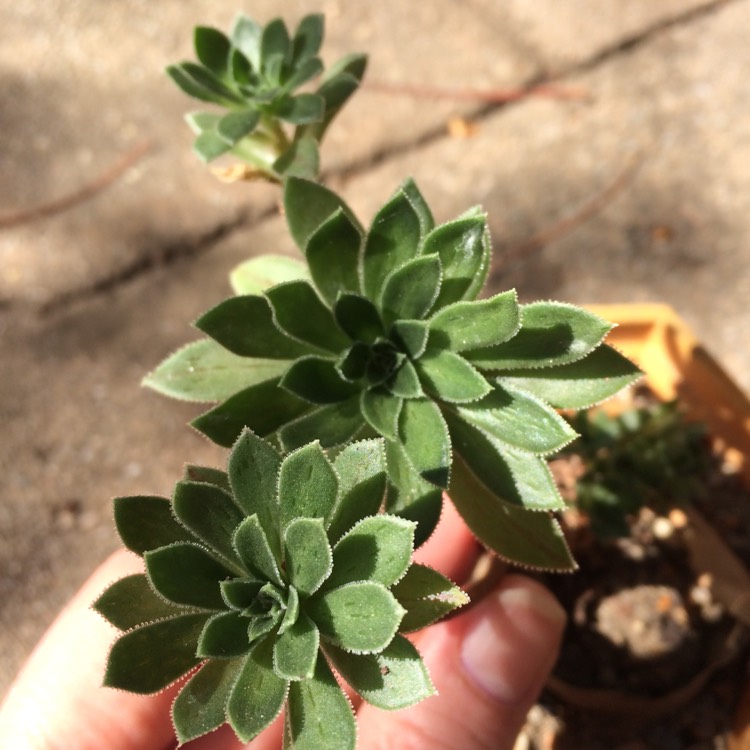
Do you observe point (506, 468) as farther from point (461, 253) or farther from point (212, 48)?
point (212, 48)

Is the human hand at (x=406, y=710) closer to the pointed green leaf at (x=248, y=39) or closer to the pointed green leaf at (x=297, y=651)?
the pointed green leaf at (x=297, y=651)

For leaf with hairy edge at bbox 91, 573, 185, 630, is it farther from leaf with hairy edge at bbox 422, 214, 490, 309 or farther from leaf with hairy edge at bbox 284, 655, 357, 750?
leaf with hairy edge at bbox 422, 214, 490, 309

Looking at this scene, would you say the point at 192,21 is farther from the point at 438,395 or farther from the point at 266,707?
the point at 266,707

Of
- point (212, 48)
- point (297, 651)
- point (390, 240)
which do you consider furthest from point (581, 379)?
point (212, 48)

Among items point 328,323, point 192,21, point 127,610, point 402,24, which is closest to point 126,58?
point 192,21

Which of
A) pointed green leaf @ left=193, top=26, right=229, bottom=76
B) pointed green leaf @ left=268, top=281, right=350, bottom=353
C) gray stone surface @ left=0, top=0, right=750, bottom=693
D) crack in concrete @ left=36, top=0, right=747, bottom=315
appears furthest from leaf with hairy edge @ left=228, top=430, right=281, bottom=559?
crack in concrete @ left=36, top=0, right=747, bottom=315
